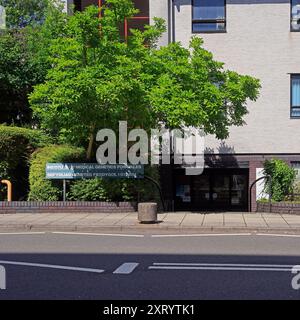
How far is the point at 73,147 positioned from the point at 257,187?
7960mm

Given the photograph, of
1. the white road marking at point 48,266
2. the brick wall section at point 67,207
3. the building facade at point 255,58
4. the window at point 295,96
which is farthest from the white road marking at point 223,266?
the window at point 295,96

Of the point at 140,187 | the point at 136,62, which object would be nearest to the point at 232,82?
the point at 136,62

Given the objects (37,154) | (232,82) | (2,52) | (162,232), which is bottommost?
(162,232)

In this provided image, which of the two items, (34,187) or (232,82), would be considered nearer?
(232,82)

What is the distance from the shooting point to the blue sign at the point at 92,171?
19.0 metres

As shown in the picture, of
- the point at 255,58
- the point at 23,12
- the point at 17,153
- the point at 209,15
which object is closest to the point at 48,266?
the point at 17,153

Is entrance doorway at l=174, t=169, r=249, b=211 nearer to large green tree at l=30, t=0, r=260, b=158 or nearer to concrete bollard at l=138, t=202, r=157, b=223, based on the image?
large green tree at l=30, t=0, r=260, b=158

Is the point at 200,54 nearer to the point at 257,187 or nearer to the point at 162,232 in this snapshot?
the point at 162,232

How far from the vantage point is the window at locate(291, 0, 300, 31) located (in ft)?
76.8

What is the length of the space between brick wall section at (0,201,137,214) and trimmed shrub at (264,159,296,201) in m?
5.30

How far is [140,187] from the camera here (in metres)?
19.0

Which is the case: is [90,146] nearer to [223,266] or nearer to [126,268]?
[126,268]

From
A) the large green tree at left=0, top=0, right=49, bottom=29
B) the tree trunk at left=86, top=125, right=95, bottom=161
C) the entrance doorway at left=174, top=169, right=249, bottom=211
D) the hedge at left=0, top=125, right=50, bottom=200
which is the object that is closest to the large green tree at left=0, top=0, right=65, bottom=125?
the hedge at left=0, top=125, right=50, bottom=200

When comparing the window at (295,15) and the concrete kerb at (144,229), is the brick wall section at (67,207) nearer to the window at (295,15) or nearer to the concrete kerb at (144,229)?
the concrete kerb at (144,229)
